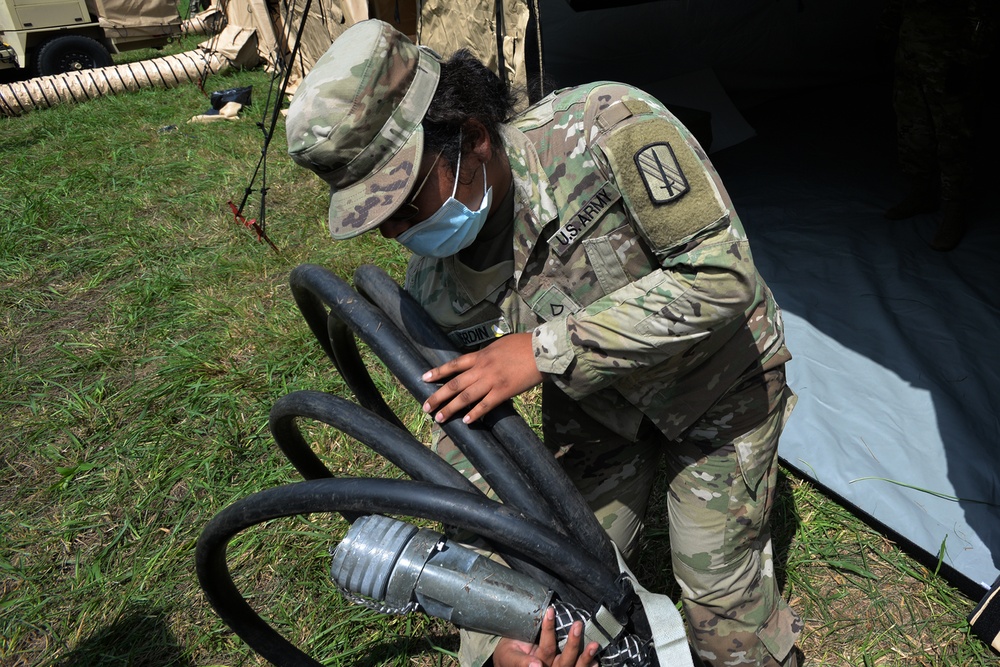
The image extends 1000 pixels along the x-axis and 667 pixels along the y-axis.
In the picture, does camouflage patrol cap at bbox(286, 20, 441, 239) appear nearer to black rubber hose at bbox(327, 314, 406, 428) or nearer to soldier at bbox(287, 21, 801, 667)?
soldier at bbox(287, 21, 801, 667)

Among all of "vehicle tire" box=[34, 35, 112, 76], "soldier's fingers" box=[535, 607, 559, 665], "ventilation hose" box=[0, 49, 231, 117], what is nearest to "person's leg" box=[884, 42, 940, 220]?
"soldier's fingers" box=[535, 607, 559, 665]

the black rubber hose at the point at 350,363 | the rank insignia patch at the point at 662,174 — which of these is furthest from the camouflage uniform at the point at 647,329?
the black rubber hose at the point at 350,363

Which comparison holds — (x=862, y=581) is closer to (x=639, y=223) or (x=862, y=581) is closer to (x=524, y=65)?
(x=639, y=223)

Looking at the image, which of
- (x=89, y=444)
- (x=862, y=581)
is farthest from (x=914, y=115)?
(x=89, y=444)

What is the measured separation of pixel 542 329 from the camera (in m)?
1.39

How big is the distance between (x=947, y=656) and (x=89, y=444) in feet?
11.4

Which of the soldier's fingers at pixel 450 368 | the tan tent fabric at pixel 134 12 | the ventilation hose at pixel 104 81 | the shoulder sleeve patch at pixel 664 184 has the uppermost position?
the shoulder sleeve patch at pixel 664 184

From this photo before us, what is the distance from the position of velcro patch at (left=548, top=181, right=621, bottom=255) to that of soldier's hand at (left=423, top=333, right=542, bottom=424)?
0.89 ft

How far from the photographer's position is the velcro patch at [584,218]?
1426 millimetres

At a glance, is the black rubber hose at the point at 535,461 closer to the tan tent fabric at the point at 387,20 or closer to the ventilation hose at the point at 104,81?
the tan tent fabric at the point at 387,20

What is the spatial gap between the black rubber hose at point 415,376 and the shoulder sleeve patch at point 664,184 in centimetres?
49

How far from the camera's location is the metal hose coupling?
103 cm

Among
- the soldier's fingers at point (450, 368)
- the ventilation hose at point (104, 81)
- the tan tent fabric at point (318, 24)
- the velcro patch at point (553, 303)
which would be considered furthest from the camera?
the ventilation hose at point (104, 81)

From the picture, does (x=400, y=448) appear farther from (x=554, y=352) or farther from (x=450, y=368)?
(x=554, y=352)
